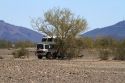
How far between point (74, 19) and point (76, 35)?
2385 mm

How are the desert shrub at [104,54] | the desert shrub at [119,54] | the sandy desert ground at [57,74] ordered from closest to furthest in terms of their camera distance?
the sandy desert ground at [57,74] < the desert shrub at [119,54] < the desert shrub at [104,54]

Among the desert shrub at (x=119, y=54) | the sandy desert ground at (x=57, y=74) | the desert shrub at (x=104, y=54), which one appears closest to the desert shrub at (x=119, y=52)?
the desert shrub at (x=119, y=54)

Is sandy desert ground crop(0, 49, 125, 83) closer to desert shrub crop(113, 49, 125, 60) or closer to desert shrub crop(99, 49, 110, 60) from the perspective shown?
desert shrub crop(113, 49, 125, 60)

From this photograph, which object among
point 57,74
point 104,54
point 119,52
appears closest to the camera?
point 57,74

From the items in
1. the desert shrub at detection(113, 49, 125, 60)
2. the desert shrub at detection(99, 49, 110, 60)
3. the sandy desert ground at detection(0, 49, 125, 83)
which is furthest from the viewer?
the desert shrub at detection(99, 49, 110, 60)

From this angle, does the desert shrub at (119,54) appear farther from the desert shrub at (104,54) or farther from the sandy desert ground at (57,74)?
the sandy desert ground at (57,74)

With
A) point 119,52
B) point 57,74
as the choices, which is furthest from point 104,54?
Result: point 57,74

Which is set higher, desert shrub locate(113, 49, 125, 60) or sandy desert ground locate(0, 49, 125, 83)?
desert shrub locate(113, 49, 125, 60)

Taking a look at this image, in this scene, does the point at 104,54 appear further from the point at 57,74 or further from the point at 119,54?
the point at 57,74

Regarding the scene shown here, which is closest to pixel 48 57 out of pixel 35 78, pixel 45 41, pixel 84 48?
pixel 45 41

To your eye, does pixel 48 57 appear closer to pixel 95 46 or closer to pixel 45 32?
pixel 45 32

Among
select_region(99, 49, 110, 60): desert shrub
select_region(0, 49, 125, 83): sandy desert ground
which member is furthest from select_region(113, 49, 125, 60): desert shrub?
select_region(0, 49, 125, 83): sandy desert ground

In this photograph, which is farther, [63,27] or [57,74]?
[63,27]

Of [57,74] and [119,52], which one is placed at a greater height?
[119,52]
